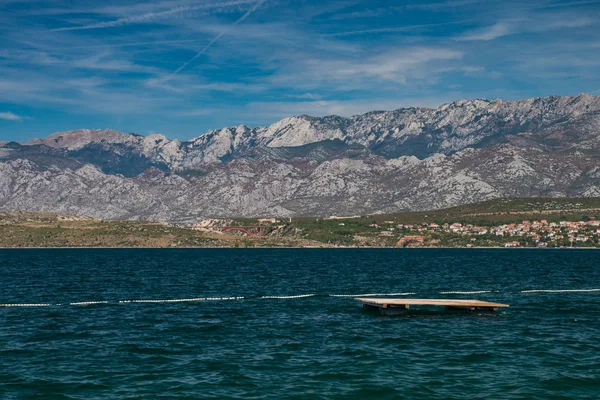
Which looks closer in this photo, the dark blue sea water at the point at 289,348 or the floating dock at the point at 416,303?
the dark blue sea water at the point at 289,348

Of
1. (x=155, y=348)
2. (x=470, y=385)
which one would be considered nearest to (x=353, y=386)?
(x=470, y=385)

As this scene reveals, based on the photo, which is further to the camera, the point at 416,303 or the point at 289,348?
the point at 416,303

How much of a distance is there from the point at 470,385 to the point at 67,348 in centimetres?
3217

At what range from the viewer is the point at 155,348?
186 feet

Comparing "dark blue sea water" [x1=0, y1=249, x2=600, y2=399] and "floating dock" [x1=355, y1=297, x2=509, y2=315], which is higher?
"floating dock" [x1=355, y1=297, x2=509, y2=315]

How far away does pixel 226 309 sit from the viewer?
274 feet

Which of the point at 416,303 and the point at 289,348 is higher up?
the point at 416,303

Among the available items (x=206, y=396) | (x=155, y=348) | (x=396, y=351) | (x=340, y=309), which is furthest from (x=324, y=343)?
(x=340, y=309)

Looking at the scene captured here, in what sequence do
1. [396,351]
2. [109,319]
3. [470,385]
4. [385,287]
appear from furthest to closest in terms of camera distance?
[385,287], [109,319], [396,351], [470,385]

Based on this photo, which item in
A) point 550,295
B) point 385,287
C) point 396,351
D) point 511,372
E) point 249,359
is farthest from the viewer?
point 385,287

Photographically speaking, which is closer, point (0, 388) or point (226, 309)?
point (0, 388)

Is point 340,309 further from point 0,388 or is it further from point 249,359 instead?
point 0,388

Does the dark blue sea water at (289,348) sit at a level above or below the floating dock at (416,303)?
below

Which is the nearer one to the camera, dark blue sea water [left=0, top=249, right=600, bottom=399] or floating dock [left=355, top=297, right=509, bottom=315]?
dark blue sea water [left=0, top=249, right=600, bottom=399]
